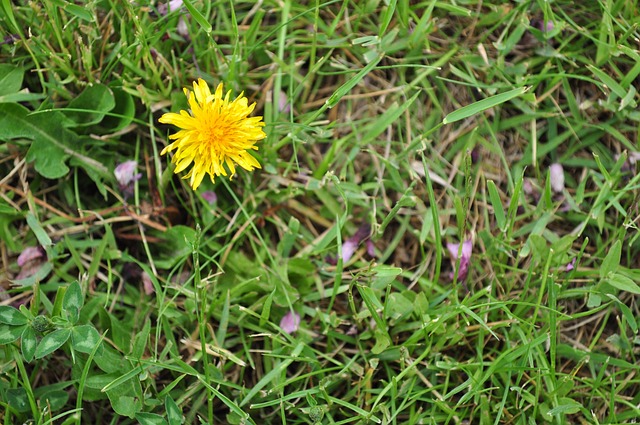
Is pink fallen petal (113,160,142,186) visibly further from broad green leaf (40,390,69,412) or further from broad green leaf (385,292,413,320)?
broad green leaf (385,292,413,320)

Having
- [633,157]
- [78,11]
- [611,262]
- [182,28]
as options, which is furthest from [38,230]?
[633,157]

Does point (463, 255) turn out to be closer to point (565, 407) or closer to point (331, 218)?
point (331, 218)

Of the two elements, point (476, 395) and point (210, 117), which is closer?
point (210, 117)

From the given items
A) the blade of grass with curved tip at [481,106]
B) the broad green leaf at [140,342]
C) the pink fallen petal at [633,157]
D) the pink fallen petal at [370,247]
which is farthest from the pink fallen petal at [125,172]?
the pink fallen petal at [633,157]

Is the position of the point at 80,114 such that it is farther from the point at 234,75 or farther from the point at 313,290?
the point at 313,290

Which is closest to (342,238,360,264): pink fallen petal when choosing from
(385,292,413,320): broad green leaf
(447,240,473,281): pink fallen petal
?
(385,292,413,320): broad green leaf

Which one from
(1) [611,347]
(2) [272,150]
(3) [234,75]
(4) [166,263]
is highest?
(3) [234,75]

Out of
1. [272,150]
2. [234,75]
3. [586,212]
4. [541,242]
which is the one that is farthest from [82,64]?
[586,212]
